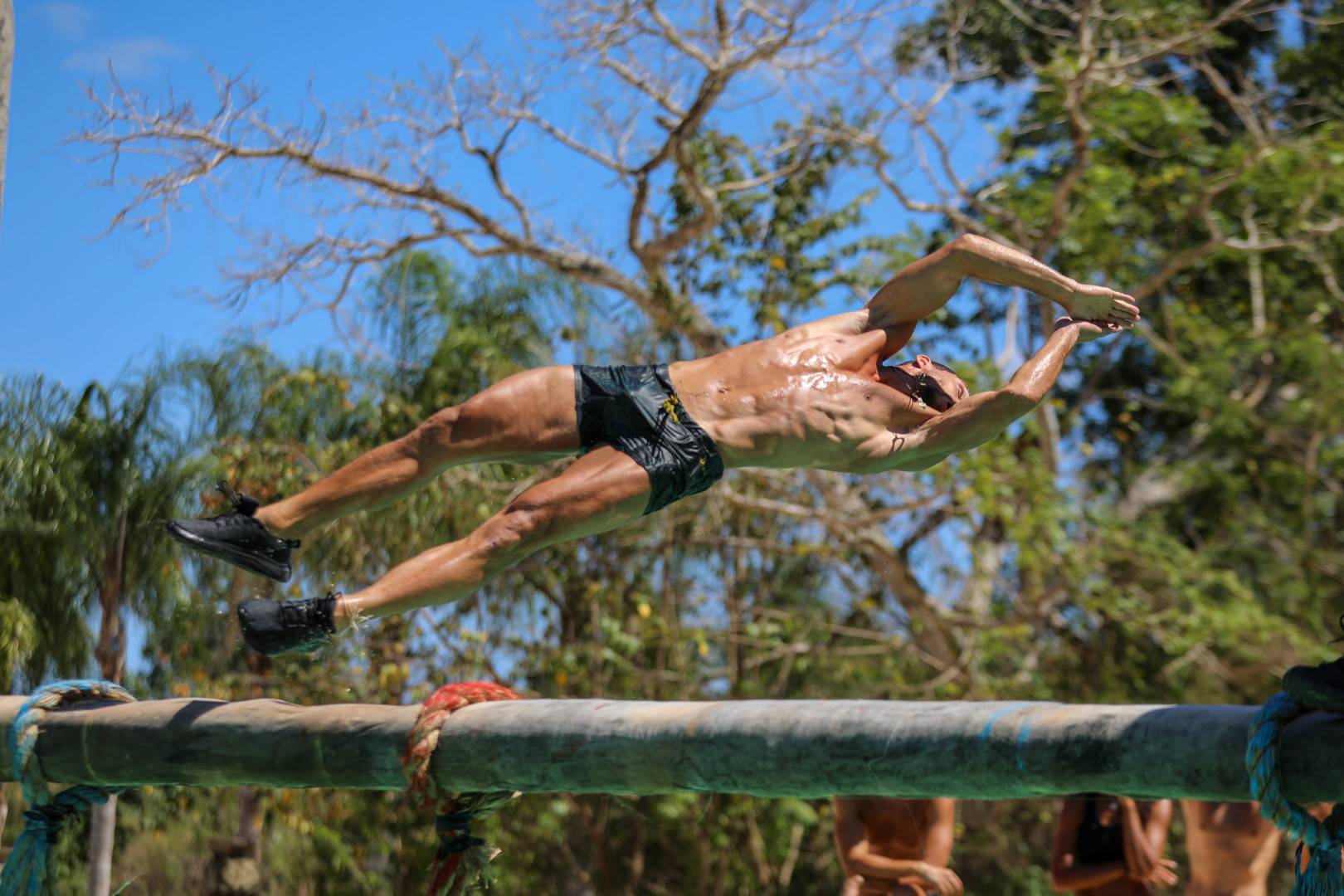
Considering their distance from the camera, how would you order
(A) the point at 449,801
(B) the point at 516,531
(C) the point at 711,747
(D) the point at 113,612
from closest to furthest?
(C) the point at 711,747 < (A) the point at 449,801 < (B) the point at 516,531 < (D) the point at 113,612

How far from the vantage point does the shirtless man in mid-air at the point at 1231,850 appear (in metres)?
6.05

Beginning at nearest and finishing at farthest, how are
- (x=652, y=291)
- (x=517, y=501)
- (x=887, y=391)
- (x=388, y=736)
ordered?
(x=388, y=736) → (x=517, y=501) → (x=887, y=391) → (x=652, y=291)

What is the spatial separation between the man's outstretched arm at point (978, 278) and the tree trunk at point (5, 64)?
2.41 metres

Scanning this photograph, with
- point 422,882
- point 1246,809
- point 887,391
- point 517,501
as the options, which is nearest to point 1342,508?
point 1246,809

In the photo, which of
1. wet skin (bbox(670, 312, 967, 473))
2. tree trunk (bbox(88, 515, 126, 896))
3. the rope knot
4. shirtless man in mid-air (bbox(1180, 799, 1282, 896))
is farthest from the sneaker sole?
tree trunk (bbox(88, 515, 126, 896))

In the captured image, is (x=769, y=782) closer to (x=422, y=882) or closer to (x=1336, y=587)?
(x=422, y=882)

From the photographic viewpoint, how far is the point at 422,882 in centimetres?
1148

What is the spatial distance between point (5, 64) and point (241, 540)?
4.31 ft

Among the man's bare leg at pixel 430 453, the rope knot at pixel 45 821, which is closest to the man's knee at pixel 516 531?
the man's bare leg at pixel 430 453

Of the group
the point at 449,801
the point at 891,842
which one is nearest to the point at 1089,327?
the point at 449,801

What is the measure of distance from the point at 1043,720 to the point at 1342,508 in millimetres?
10842

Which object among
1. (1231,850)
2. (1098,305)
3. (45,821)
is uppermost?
(1098,305)

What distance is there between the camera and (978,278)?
439cm

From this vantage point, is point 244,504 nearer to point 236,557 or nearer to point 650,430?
point 236,557
